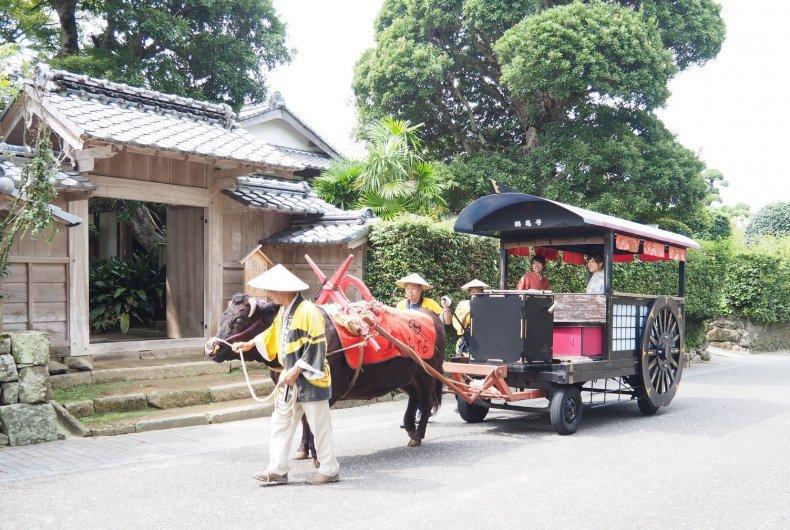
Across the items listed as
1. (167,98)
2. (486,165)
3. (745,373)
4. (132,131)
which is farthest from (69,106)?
(745,373)

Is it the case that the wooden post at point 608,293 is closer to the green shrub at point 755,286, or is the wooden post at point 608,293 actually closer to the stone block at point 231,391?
the stone block at point 231,391

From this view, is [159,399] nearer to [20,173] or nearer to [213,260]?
[213,260]

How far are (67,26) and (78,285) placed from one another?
381 inches

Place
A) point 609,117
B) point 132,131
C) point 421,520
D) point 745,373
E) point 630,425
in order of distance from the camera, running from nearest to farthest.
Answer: point 421,520, point 630,425, point 132,131, point 745,373, point 609,117

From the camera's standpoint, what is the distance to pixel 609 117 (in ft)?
62.6

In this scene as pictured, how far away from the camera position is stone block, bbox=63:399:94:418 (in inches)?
336

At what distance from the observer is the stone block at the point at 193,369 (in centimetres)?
1059

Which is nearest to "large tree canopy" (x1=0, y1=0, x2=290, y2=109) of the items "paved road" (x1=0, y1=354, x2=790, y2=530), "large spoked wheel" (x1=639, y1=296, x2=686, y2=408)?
"paved road" (x1=0, y1=354, x2=790, y2=530)

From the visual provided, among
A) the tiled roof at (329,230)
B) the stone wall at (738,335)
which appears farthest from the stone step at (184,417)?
the stone wall at (738,335)

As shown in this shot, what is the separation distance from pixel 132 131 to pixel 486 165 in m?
11.3

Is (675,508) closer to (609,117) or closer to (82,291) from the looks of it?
(82,291)

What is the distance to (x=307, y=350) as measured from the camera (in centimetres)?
605

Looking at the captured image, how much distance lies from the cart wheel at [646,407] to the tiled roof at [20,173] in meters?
8.27

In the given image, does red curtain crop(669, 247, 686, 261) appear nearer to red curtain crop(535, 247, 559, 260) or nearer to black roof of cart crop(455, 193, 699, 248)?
black roof of cart crop(455, 193, 699, 248)
